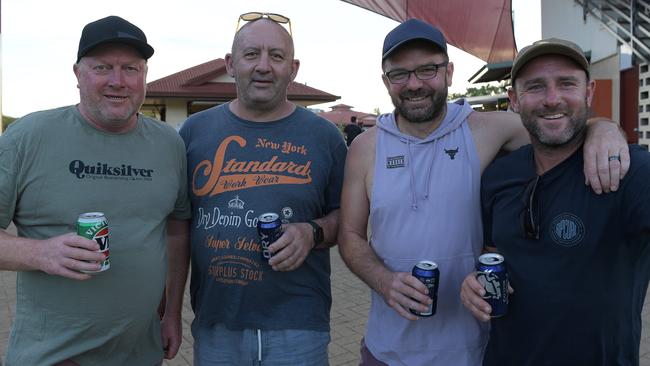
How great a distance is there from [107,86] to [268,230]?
0.93 metres

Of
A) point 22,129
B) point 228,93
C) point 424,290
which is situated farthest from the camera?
point 228,93

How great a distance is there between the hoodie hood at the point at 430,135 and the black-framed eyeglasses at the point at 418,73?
0.22 metres

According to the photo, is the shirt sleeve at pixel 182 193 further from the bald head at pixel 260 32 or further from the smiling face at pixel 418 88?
the smiling face at pixel 418 88

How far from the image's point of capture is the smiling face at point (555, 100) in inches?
75.3

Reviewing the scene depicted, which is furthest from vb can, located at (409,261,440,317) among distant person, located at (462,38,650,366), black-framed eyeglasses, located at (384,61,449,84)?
black-framed eyeglasses, located at (384,61,449,84)

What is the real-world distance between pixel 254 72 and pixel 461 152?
1060 mm

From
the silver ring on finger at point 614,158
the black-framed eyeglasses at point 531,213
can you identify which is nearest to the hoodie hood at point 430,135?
the black-framed eyeglasses at point 531,213

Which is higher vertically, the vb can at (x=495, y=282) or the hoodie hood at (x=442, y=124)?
the hoodie hood at (x=442, y=124)

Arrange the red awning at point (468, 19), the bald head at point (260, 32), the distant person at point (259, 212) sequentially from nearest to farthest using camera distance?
the distant person at point (259, 212) → the bald head at point (260, 32) → the red awning at point (468, 19)

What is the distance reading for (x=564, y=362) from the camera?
182 cm

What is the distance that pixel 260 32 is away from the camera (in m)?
2.55

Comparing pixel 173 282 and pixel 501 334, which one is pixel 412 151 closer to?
pixel 501 334

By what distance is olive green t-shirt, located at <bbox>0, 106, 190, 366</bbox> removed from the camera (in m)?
2.06

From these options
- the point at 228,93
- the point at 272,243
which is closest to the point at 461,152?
the point at 272,243
